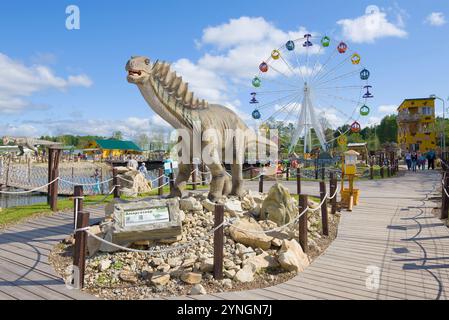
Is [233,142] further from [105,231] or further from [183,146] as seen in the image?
[105,231]

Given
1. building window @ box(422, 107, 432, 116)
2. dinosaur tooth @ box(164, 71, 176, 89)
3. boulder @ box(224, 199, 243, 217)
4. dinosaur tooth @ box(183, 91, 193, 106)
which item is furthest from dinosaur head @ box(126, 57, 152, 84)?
building window @ box(422, 107, 432, 116)

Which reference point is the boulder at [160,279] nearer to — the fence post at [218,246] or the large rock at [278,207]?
the fence post at [218,246]

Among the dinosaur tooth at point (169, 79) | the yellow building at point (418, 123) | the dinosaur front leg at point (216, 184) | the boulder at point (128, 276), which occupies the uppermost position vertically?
the yellow building at point (418, 123)

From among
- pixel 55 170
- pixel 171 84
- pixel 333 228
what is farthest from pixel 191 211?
pixel 55 170

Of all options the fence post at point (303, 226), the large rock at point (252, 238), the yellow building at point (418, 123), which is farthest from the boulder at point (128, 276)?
the yellow building at point (418, 123)

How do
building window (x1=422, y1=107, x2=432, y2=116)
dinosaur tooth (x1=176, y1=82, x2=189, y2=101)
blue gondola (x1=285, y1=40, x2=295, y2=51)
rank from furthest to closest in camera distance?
building window (x1=422, y1=107, x2=432, y2=116) < blue gondola (x1=285, y1=40, x2=295, y2=51) < dinosaur tooth (x1=176, y1=82, x2=189, y2=101)

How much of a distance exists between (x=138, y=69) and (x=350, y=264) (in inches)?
176

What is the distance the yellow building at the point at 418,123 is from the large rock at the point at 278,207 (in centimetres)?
4344

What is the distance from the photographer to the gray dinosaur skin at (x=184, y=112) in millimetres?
5918

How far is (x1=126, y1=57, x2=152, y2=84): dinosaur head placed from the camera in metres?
5.72

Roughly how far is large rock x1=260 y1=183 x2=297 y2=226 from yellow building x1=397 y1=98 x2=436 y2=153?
4344cm

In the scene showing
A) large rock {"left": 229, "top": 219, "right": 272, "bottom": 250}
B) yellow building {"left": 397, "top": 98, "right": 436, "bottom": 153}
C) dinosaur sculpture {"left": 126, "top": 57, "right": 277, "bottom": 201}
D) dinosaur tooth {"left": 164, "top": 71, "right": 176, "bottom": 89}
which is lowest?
large rock {"left": 229, "top": 219, "right": 272, "bottom": 250}

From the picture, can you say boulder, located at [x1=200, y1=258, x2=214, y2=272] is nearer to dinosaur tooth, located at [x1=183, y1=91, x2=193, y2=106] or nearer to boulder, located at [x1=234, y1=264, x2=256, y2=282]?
boulder, located at [x1=234, y1=264, x2=256, y2=282]

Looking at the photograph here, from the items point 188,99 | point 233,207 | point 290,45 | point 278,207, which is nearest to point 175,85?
point 188,99
